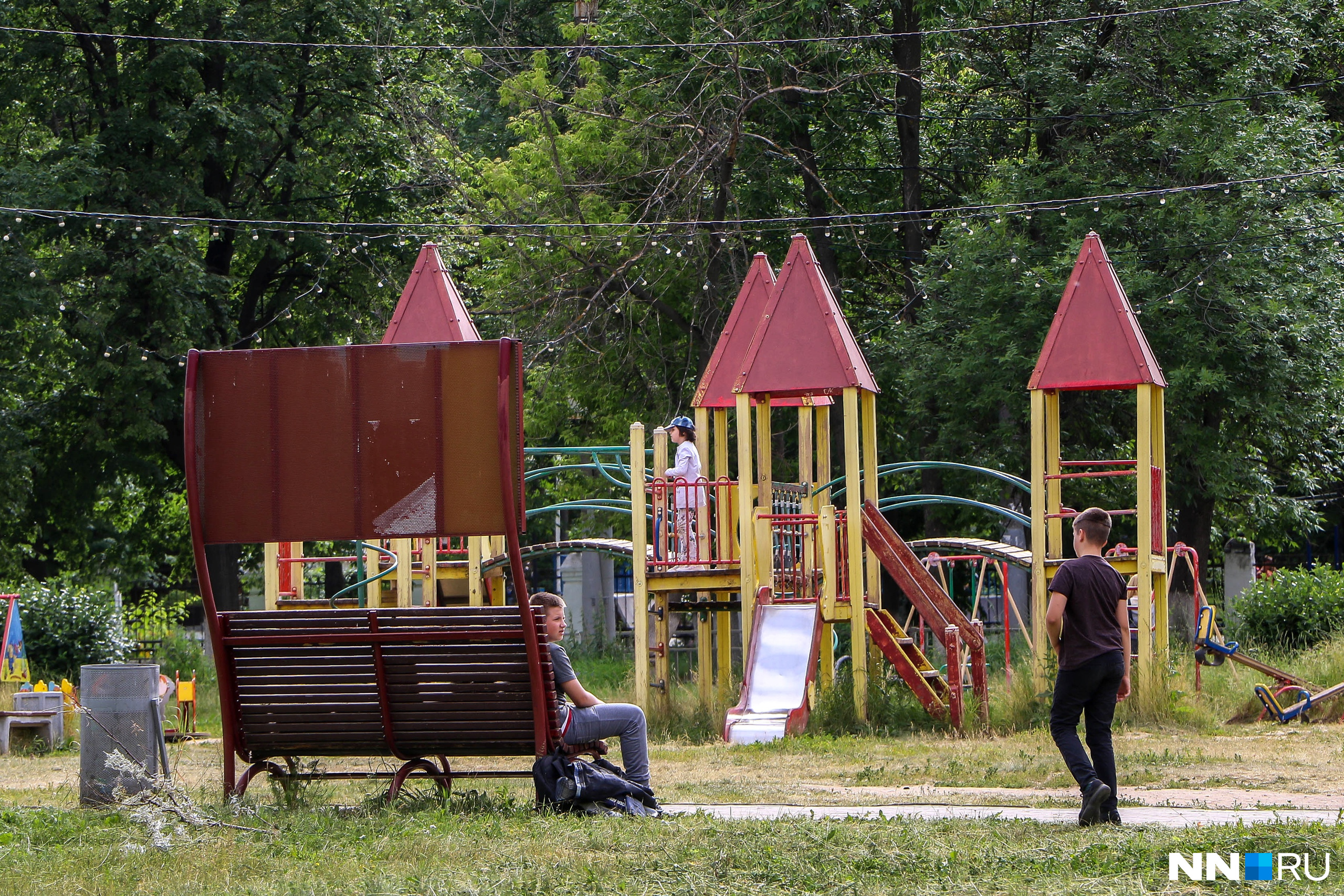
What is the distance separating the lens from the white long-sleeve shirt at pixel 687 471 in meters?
15.1

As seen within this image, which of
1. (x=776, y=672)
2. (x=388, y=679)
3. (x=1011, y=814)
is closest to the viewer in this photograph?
(x=388, y=679)

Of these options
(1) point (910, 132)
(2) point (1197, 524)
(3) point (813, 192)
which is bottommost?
(2) point (1197, 524)

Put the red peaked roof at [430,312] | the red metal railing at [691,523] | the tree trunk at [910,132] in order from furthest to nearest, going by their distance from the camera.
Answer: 1. the tree trunk at [910,132]
2. the red peaked roof at [430,312]
3. the red metal railing at [691,523]

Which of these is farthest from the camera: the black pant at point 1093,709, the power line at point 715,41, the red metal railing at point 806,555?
the power line at point 715,41

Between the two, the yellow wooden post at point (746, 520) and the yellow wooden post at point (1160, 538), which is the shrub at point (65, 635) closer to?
the yellow wooden post at point (746, 520)

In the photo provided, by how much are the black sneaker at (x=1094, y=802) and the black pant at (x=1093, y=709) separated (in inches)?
5.4

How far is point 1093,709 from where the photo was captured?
7.04m

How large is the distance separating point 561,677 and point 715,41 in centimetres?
1639

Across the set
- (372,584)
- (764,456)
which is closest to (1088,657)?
(764,456)

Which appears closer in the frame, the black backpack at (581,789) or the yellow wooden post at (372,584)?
the black backpack at (581,789)

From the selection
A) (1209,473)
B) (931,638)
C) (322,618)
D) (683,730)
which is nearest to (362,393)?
(322,618)

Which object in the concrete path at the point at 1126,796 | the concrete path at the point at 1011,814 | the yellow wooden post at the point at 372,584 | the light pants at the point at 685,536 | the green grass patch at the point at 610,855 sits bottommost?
the concrete path at the point at 1126,796

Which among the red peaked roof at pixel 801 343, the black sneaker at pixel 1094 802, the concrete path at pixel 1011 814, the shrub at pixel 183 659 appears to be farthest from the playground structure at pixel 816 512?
the shrub at pixel 183 659

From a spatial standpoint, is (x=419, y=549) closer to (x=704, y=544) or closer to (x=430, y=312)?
(x=430, y=312)
